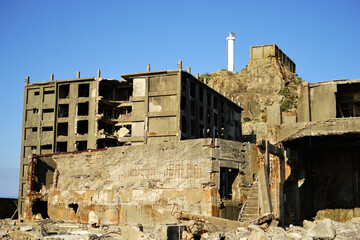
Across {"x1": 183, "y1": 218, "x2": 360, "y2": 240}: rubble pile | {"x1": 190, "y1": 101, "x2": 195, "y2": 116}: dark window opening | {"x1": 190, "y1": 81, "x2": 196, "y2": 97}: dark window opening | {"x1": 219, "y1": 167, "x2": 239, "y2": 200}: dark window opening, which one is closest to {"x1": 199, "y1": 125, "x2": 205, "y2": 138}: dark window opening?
{"x1": 190, "y1": 101, "x2": 195, "y2": 116}: dark window opening

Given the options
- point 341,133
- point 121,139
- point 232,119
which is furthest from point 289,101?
point 341,133

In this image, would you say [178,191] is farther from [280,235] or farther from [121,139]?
[121,139]

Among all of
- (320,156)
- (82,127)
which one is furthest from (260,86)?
(320,156)

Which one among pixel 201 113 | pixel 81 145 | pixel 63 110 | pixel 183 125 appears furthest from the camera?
pixel 63 110

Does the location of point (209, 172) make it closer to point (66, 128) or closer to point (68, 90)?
point (66, 128)

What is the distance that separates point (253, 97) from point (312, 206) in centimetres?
3783

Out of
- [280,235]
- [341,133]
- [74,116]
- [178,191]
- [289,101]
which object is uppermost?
[289,101]

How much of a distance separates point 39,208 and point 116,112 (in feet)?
56.0

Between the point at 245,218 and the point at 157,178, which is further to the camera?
the point at 157,178

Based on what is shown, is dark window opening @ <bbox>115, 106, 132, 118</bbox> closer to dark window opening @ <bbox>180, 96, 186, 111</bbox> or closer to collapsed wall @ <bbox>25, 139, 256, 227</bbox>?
dark window opening @ <bbox>180, 96, 186, 111</bbox>

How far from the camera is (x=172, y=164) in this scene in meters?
23.7

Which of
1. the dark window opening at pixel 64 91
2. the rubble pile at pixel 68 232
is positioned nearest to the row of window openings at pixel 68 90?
the dark window opening at pixel 64 91

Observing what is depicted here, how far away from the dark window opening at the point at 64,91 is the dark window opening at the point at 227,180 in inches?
1039

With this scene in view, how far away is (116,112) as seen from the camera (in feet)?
148
